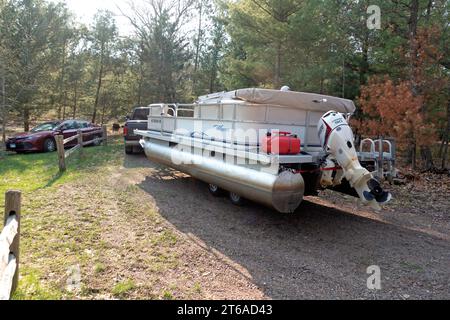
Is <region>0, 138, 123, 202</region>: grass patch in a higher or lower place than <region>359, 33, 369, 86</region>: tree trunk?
lower

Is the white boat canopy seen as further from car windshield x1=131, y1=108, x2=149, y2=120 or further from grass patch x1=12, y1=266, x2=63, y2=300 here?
car windshield x1=131, y1=108, x2=149, y2=120

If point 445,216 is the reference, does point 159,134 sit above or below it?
above

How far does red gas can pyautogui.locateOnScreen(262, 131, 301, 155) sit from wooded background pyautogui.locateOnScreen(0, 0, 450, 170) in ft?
17.6

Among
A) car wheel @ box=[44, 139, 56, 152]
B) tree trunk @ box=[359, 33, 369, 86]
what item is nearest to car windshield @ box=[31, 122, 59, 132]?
car wheel @ box=[44, 139, 56, 152]

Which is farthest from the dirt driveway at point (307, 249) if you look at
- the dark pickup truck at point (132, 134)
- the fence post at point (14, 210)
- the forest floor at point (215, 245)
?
the dark pickup truck at point (132, 134)

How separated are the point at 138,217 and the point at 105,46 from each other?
26.7 meters

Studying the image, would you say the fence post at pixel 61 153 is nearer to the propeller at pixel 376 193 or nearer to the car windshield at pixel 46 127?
the car windshield at pixel 46 127

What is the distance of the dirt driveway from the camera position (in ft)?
12.6

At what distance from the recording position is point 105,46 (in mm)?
29375

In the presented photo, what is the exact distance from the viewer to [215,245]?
500cm

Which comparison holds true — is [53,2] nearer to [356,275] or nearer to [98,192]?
[98,192]

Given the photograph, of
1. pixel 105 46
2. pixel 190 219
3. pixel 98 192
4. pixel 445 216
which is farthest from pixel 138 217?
pixel 105 46

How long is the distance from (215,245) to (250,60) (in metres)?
13.2

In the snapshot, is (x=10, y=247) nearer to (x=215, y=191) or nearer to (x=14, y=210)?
(x=14, y=210)
